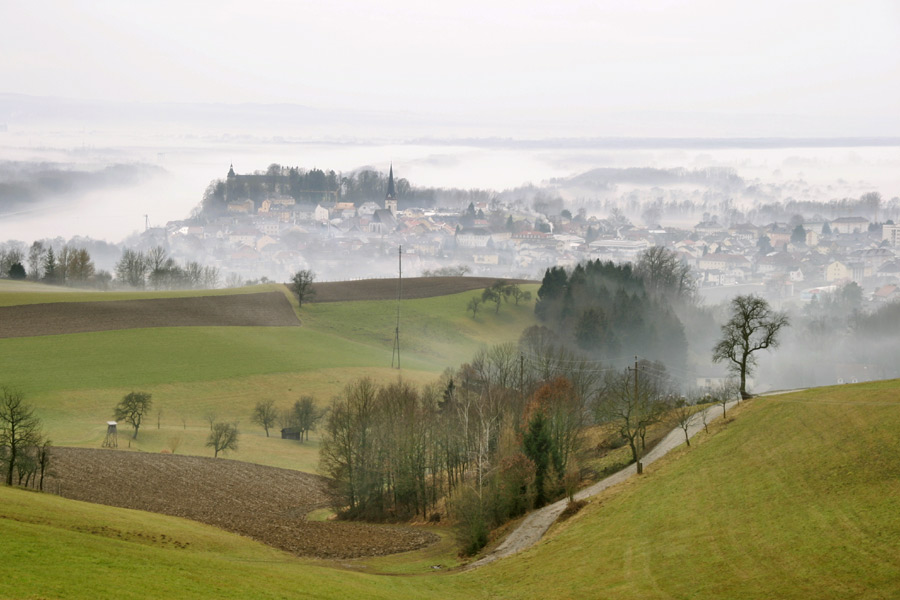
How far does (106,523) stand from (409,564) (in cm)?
1334

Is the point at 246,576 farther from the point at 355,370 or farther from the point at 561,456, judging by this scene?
the point at 355,370

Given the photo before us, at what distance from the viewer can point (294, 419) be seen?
72.7 metres

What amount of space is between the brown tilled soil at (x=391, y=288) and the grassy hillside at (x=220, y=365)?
5.11 m

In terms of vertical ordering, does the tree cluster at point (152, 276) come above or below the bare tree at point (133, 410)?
above

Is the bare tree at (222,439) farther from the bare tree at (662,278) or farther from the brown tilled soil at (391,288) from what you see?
the bare tree at (662,278)

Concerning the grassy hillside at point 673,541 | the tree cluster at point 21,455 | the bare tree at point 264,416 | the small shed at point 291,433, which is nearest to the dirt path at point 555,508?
the grassy hillside at point 673,541

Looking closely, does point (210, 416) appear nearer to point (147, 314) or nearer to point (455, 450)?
point (455, 450)

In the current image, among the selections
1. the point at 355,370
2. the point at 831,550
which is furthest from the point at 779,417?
the point at 355,370

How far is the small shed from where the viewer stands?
72312 mm

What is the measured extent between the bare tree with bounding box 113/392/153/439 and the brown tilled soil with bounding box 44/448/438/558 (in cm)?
610

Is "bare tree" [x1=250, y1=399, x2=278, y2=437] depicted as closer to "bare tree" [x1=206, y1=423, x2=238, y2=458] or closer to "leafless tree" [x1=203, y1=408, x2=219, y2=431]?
"leafless tree" [x1=203, y1=408, x2=219, y2=431]

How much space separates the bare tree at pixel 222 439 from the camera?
62375mm

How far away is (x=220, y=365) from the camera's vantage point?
269 feet

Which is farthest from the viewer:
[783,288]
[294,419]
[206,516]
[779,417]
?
[783,288]
